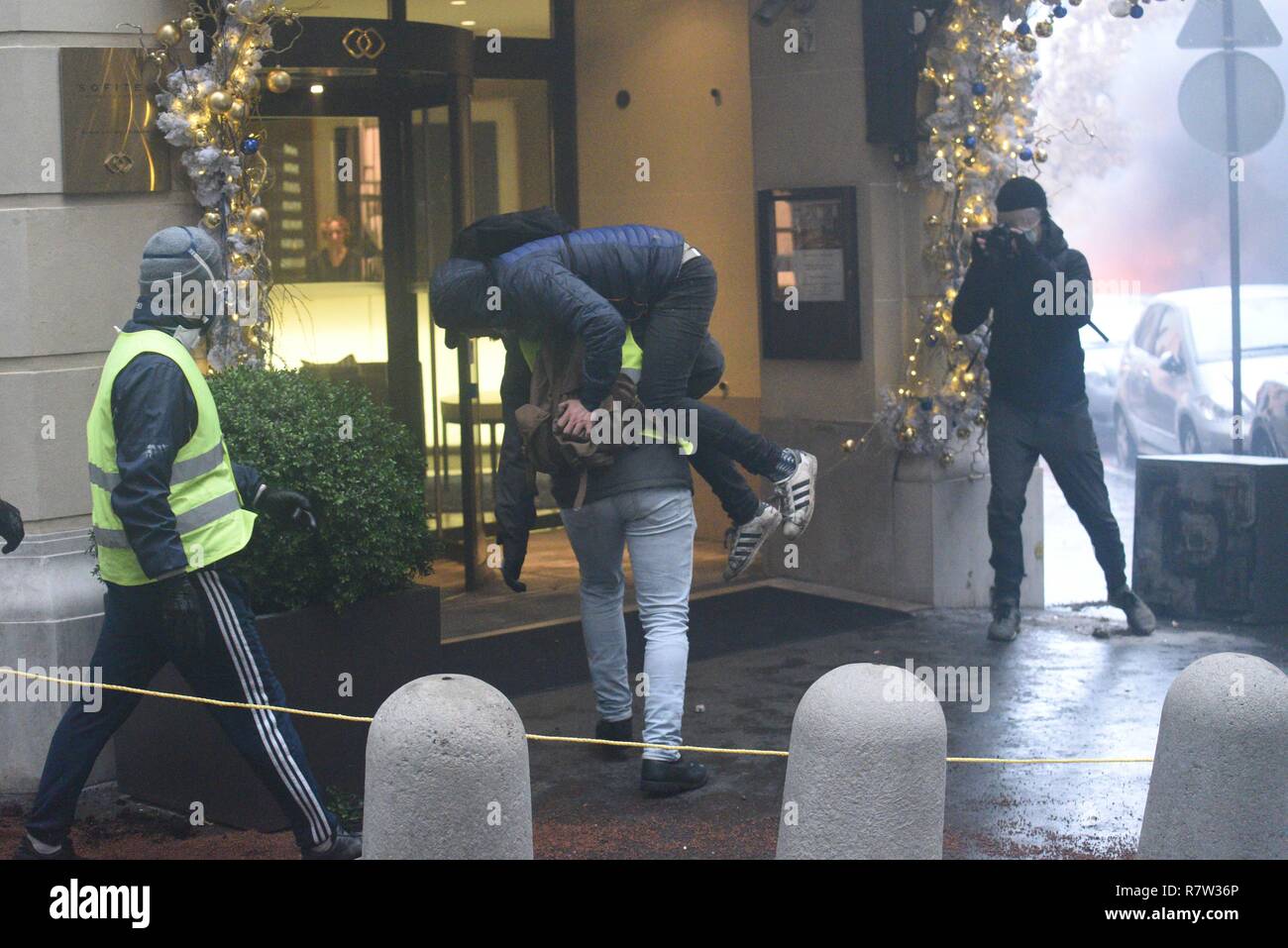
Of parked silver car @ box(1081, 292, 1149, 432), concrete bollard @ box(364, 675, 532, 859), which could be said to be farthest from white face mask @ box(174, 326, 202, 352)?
parked silver car @ box(1081, 292, 1149, 432)

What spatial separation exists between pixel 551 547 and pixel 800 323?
7.52ft

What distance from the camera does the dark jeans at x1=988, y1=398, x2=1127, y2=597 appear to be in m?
8.35

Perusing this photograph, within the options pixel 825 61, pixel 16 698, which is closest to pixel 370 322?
pixel 825 61

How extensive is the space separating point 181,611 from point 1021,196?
15.4ft

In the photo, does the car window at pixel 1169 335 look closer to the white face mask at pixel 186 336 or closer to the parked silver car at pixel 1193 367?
the parked silver car at pixel 1193 367

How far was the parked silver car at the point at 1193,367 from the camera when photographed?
13734 millimetres

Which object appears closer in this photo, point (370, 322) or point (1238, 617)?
point (1238, 617)

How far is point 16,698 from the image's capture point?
6.43m

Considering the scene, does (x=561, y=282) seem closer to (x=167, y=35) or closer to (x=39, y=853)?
(x=167, y=35)

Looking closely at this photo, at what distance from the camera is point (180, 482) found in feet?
17.1

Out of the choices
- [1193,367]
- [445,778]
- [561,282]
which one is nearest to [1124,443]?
[1193,367]

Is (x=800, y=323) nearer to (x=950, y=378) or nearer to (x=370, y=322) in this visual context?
(x=950, y=378)

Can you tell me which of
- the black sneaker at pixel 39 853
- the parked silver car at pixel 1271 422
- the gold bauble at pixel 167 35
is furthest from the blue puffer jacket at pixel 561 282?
the parked silver car at pixel 1271 422

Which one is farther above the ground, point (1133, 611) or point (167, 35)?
point (167, 35)
